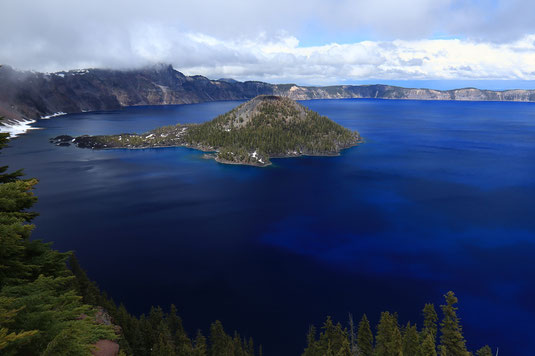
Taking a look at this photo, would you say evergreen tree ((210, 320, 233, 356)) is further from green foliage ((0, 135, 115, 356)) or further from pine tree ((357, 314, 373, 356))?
green foliage ((0, 135, 115, 356))

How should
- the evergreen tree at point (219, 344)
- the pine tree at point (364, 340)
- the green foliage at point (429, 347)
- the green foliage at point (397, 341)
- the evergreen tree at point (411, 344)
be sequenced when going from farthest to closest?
the pine tree at point (364, 340), the evergreen tree at point (219, 344), the evergreen tree at point (411, 344), the green foliage at point (397, 341), the green foliage at point (429, 347)

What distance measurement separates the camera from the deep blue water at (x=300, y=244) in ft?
216

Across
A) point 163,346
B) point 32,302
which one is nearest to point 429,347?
point 163,346

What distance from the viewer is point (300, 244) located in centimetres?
9194

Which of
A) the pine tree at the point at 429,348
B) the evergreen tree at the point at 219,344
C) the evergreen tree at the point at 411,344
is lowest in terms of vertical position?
the evergreen tree at the point at 219,344

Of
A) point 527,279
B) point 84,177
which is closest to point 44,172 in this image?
point 84,177

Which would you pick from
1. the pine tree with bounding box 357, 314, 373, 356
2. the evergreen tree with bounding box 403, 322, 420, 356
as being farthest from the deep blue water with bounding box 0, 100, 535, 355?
the evergreen tree with bounding box 403, 322, 420, 356

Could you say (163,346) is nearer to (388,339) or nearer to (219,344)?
(219,344)

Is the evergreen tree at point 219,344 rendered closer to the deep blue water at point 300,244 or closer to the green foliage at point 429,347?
the deep blue water at point 300,244

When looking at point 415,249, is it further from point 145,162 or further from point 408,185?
point 145,162

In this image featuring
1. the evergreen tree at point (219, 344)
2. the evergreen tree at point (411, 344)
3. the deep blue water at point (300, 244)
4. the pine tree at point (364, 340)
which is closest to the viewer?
the evergreen tree at point (411, 344)

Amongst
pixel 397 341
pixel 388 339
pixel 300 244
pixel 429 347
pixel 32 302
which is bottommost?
pixel 300 244

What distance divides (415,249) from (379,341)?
46.7 meters

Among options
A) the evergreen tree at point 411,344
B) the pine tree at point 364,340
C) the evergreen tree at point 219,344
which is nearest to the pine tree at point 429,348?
the evergreen tree at point 411,344
